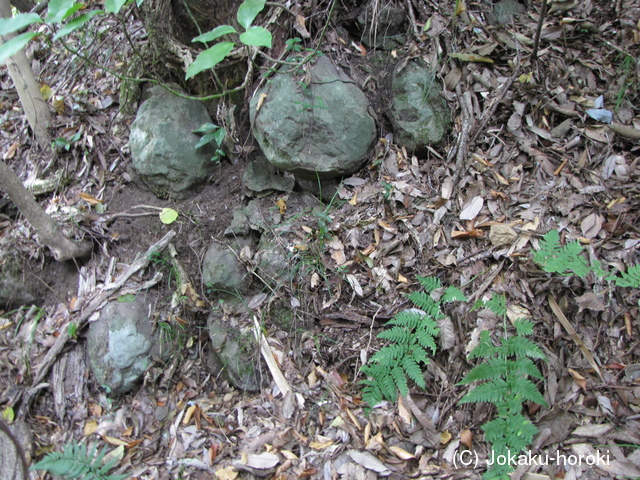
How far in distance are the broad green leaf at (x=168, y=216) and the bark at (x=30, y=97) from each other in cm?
163

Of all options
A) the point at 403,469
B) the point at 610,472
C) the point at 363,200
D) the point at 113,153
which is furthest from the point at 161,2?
the point at 610,472

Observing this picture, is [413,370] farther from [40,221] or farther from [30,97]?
[30,97]

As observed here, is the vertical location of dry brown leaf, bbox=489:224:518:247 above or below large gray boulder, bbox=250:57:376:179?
below

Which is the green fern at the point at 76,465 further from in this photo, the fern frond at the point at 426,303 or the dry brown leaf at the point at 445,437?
the fern frond at the point at 426,303

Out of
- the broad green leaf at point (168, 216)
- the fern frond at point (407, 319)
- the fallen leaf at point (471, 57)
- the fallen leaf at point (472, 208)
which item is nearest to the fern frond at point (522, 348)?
the fern frond at point (407, 319)

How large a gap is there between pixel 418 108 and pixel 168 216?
2313 mm

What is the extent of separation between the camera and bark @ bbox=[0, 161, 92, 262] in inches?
125

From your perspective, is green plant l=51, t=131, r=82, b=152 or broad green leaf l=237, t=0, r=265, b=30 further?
green plant l=51, t=131, r=82, b=152

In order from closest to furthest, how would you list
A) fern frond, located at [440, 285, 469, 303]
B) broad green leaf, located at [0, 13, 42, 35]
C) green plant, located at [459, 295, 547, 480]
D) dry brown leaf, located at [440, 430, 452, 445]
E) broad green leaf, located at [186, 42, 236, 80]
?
broad green leaf, located at [0, 13, 42, 35] < broad green leaf, located at [186, 42, 236, 80] < green plant, located at [459, 295, 547, 480] < dry brown leaf, located at [440, 430, 452, 445] < fern frond, located at [440, 285, 469, 303]

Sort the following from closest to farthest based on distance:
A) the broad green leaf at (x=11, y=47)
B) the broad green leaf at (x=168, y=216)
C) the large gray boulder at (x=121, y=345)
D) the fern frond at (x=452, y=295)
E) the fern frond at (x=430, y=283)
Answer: the broad green leaf at (x=11, y=47) → the fern frond at (x=452, y=295) → the fern frond at (x=430, y=283) → the large gray boulder at (x=121, y=345) → the broad green leaf at (x=168, y=216)

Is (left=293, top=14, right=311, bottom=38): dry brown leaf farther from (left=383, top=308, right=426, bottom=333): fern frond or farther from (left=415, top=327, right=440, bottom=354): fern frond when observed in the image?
(left=415, top=327, right=440, bottom=354): fern frond

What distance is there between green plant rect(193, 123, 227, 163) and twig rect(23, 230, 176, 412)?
0.79 meters

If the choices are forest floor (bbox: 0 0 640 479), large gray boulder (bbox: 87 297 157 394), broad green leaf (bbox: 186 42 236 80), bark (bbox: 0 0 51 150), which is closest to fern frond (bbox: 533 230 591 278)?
forest floor (bbox: 0 0 640 479)

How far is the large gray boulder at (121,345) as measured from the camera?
131 inches
